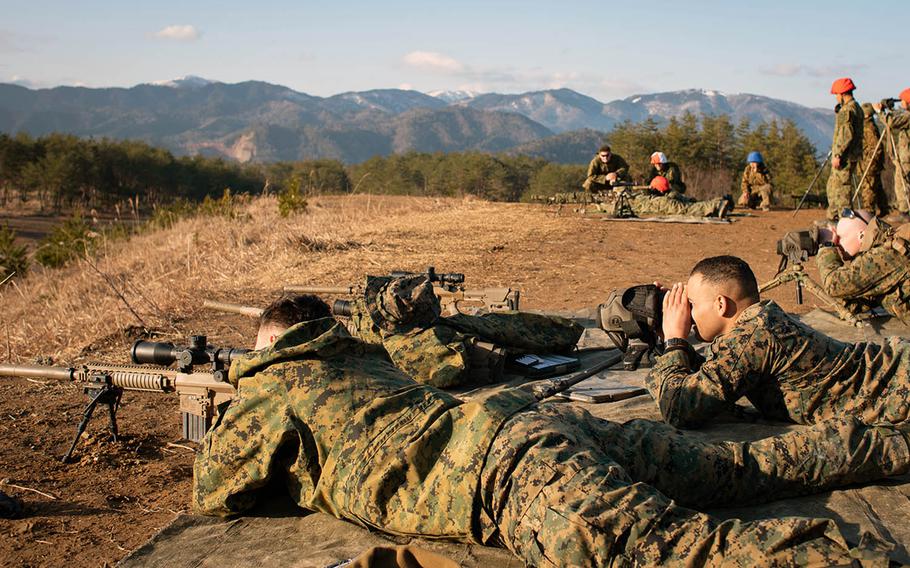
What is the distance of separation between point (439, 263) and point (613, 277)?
2301mm

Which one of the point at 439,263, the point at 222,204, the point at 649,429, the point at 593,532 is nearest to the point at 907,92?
the point at 439,263

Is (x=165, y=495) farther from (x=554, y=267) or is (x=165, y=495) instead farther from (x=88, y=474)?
(x=554, y=267)

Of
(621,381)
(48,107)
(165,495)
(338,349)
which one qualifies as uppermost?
(48,107)

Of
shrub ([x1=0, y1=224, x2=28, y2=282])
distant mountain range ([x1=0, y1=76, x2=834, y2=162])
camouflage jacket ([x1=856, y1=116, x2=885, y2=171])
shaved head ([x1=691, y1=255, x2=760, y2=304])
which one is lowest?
shrub ([x1=0, y1=224, x2=28, y2=282])

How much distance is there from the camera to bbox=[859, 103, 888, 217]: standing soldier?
13102 mm

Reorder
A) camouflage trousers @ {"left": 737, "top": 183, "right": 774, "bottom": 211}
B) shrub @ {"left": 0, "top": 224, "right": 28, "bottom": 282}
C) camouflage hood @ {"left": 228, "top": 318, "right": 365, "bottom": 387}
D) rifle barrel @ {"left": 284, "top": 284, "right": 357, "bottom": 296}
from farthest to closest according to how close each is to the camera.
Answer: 1. camouflage trousers @ {"left": 737, "top": 183, "right": 774, "bottom": 211}
2. shrub @ {"left": 0, "top": 224, "right": 28, "bottom": 282}
3. rifle barrel @ {"left": 284, "top": 284, "right": 357, "bottom": 296}
4. camouflage hood @ {"left": 228, "top": 318, "right": 365, "bottom": 387}

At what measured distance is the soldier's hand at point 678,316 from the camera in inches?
156

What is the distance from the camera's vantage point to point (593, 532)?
8.25 ft

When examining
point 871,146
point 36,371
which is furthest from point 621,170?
point 36,371

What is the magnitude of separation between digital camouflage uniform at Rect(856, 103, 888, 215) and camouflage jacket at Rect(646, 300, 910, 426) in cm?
1049

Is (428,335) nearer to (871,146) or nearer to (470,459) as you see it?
(470,459)

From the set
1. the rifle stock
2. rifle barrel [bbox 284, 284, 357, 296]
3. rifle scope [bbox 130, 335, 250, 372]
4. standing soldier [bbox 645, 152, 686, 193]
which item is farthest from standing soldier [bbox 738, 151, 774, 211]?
rifle scope [bbox 130, 335, 250, 372]

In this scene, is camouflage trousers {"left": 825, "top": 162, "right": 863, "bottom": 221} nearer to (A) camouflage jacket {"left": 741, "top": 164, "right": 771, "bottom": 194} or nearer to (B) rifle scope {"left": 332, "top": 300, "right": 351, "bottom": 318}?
(A) camouflage jacket {"left": 741, "top": 164, "right": 771, "bottom": 194}

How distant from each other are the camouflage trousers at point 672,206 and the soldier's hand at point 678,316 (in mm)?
12202
